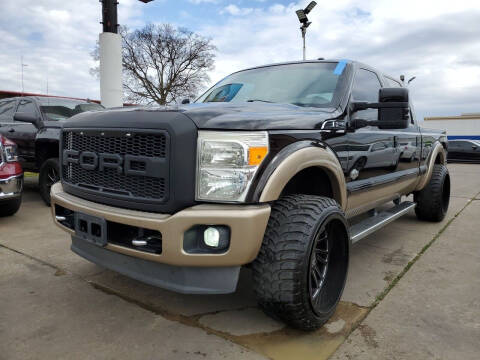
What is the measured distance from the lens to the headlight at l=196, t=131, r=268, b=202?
80.0 inches

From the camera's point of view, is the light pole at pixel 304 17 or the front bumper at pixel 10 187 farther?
the light pole at pixel 304 17

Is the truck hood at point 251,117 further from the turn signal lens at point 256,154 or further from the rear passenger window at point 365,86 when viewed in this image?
the rear passenger window at point 365,86

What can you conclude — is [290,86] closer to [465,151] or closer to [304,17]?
[304,17]

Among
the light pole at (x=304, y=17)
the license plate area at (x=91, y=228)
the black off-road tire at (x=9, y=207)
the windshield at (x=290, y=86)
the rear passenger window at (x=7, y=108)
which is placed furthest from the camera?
the light pole at (x=304, y=17)

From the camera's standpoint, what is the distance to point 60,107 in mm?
6398

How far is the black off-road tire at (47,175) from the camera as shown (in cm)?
555

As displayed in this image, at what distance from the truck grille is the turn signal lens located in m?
0.42

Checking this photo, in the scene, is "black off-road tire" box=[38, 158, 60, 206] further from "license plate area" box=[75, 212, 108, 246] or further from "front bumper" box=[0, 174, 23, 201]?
"license plate area" box=[75, 212, 108, 246]

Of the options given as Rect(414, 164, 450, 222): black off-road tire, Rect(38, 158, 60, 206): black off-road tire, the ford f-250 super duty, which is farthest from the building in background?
the ford f-250 super duty

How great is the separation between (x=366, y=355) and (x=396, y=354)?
0.17m

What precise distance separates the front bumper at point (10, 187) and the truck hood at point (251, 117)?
342 centimetres

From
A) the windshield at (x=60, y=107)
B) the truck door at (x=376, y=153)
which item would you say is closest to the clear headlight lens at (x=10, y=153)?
the windshield at (x=60, y=107)

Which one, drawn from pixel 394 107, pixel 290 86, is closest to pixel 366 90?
pixel 290 86

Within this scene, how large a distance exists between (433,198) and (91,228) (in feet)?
14.0
